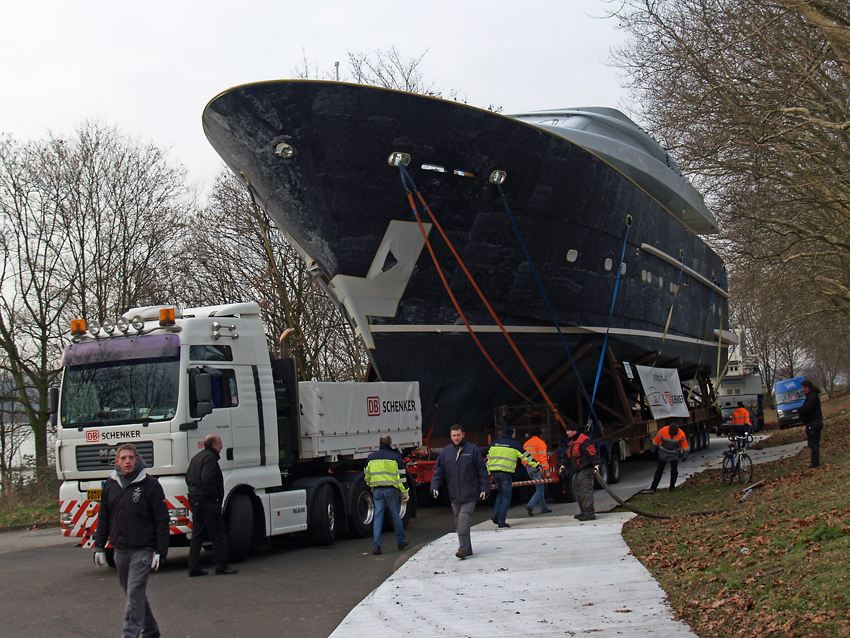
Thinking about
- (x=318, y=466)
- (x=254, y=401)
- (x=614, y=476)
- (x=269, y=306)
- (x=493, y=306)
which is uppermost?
(x=269, y=306)

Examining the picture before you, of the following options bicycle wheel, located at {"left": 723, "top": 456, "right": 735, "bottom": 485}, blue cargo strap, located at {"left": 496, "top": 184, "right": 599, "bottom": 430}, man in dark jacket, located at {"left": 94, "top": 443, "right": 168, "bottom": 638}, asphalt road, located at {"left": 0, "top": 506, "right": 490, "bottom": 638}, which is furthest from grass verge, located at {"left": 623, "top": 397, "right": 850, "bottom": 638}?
blue cargo strap, located at {"left": 496, "top": 184, "right": 599, "bottom": 430}

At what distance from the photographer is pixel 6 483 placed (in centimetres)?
1877

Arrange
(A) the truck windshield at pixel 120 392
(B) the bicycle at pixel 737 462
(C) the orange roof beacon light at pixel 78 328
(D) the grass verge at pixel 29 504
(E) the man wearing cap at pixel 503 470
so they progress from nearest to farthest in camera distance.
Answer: (A) the truck windshield at pixel 120 392
(C) the orange roof beacon light at pixel 78 328
(E) the man wearing cap at pixel 503 470
(B) the bicycle at pixel 737 462
(D) the grass verge at pixel 29 504

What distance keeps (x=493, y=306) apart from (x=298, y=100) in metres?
4.73

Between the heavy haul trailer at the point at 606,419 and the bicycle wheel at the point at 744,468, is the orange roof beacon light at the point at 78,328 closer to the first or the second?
the heavy haul trailer at the point at 606,419

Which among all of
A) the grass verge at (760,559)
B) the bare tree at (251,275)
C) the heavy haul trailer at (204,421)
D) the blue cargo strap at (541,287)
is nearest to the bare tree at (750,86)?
the blue cargo strap at (541,287)

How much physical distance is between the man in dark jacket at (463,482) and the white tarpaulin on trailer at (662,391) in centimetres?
834

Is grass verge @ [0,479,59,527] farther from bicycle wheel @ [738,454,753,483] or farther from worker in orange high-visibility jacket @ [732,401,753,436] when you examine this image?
worker in orange high-visibility jacket @ [732,401,753,436]

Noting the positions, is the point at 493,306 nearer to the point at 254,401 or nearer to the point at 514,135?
the point at 514,135

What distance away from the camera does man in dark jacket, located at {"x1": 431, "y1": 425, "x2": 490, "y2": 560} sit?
807 cm

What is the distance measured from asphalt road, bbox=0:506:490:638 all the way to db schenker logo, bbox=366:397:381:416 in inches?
71.6

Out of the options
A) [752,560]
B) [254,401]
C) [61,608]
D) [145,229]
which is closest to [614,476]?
[254,401]

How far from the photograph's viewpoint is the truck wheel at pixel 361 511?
1069 centimetres

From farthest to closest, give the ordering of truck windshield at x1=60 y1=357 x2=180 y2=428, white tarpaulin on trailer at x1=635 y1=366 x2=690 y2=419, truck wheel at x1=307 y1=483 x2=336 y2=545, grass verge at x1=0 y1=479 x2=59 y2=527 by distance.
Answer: white tarpaulin on trailer at x1=635 y1=366 x2=690 y2=419 → grass verge at x1=0 y1=479 x2=59 y2=527 → truck wheel at x1=307 y1=483 x2=336 y2=545 → truck windshield at x1=60 y1=357 x2=180 y2=428
